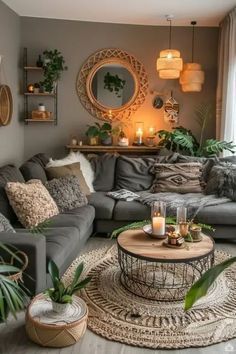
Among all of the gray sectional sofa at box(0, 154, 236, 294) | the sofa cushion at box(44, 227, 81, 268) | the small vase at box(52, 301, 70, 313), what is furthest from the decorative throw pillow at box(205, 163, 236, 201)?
the small vase at box(52, 301, 70, 313)

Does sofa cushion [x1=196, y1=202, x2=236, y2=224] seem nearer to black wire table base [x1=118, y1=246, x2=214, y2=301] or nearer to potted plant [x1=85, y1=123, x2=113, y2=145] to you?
black wire table base [x1=118, y1=246, x2=214, y2=301]

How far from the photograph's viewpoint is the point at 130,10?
467 centimetres

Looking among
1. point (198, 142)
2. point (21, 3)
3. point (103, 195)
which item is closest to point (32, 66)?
point (21, 3)

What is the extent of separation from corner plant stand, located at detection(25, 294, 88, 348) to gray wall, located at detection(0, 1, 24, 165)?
2675mm

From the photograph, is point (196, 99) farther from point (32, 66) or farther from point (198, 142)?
point (32, 66)

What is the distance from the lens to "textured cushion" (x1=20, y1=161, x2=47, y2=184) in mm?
3971

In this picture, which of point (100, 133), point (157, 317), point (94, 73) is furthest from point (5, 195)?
point (94, 73)

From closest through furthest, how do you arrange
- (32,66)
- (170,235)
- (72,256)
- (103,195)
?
(170,235) → (72,256) → (103,195) → (32,66)

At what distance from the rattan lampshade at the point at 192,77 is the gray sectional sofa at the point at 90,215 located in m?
1.07

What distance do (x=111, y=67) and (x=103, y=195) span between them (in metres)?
2.02

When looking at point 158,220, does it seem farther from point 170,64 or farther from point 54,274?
point 170,64

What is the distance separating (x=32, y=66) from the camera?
527 cm

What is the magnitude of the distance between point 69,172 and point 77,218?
33.8 inches

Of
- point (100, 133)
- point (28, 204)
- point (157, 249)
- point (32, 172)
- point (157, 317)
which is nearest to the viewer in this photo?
point (157, 317)
